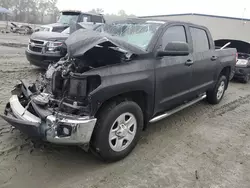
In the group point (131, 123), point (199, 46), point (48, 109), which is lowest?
point (131, 123)

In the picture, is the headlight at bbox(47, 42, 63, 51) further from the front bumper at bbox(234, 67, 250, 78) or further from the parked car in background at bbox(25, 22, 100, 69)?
the front bumper at bbox(234, 67, 250, 78)

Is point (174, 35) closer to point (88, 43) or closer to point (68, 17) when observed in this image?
point (88, 43)

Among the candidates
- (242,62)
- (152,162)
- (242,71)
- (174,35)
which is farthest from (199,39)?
(242,71)

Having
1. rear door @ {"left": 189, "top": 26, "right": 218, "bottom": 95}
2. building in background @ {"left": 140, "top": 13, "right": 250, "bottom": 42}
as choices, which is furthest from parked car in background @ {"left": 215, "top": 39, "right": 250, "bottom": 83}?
building in background @ {"left": 140, "top": 13, "right": 250, "bottom": 42}

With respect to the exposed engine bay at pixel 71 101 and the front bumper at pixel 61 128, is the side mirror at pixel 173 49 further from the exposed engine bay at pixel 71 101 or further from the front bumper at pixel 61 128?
the front bumper at pixel 61 128

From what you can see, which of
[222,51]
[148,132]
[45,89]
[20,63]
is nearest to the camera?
[45,89]

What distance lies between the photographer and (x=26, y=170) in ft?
9.95

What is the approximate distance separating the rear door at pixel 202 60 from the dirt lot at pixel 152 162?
0.84m

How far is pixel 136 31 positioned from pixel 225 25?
1704 centimetres

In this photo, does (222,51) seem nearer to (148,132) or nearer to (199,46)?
(199,46)

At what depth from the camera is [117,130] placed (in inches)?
126

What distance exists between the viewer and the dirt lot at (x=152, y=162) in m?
2.94

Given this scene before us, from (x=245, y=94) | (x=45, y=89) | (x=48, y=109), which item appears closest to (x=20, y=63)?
(x=45, y=89)

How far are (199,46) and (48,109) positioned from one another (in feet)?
10.5
